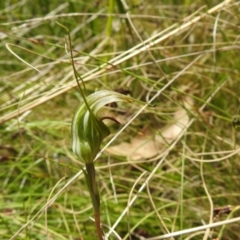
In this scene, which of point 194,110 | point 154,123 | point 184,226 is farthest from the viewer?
point 154,123

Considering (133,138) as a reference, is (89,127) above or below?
above

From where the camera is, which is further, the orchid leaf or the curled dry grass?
the curled dry grass

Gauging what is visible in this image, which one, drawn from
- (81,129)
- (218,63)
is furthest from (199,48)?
(81,129)

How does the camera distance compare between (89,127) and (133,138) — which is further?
(133,138)

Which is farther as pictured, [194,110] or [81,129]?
[194,110]

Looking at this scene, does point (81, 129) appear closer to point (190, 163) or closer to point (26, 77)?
point (190, 163)
